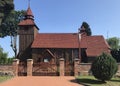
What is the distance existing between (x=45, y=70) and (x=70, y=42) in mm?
17522

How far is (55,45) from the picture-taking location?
52.1m

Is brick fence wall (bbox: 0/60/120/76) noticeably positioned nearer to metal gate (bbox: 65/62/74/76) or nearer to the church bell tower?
metal gate (bbox: 65/62/74/76)

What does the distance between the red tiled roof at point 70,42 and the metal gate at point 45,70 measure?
577 inches

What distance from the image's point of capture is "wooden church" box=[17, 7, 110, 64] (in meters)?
51.2

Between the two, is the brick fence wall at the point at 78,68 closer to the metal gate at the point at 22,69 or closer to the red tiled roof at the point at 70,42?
the metal gate at the point at 22,69

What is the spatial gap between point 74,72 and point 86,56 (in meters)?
15.5

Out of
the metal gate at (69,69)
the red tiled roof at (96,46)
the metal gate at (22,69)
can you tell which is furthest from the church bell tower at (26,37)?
the metal gate at (69,69)

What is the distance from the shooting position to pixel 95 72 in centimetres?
2778

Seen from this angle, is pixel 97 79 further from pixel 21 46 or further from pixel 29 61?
pixel 21 46

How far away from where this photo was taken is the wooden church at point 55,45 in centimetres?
5119

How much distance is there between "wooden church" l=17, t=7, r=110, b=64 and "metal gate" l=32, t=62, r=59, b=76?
13.1m

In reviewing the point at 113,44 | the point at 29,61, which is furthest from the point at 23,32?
the point at 113,44

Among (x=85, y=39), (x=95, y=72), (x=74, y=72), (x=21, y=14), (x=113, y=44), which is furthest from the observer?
(x=113, y=44)

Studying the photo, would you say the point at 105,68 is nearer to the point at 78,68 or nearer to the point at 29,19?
the point at 78,68
